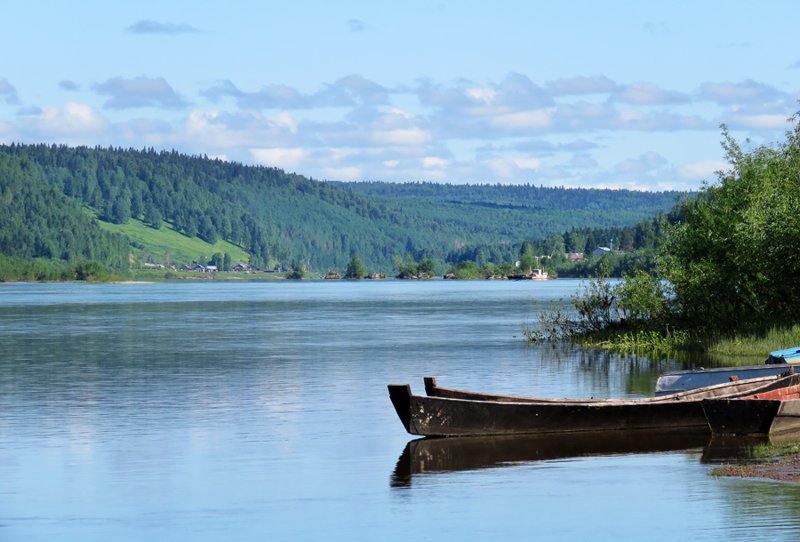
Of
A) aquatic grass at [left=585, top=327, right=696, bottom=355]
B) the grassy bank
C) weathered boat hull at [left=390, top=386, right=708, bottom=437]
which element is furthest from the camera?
aquatic grass at [left=585, top=327, right=696, bottom=355]

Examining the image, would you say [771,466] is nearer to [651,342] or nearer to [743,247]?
[743,247]

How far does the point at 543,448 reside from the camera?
99.9ft

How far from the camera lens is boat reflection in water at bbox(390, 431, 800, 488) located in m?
28.6

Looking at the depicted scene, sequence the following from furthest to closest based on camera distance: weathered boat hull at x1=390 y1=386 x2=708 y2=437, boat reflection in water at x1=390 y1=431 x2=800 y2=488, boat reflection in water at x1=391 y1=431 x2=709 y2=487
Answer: weathered boat hull at x1=390 y1=386 x2=708 y2=437 < boat reflection in water at x1=391 y1=431 x2=709 y2=487 < boat reflection in water at x1=390 y1=431 x2=800 y2=488

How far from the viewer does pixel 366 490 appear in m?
26.2

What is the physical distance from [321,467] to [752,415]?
32.9 feet

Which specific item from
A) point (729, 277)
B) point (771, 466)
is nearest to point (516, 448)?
point (771, 466)

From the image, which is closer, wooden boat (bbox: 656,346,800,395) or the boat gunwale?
the boat gunwale

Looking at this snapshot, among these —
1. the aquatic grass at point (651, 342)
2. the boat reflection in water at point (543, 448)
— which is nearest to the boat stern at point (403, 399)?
the boat reflection in water at point (543, 448)

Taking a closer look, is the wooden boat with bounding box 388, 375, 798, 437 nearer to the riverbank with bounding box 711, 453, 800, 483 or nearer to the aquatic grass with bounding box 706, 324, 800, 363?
the riverbank with bounding box 711, 453, 800, 483

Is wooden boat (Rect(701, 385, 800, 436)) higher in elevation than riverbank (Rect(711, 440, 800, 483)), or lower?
higher

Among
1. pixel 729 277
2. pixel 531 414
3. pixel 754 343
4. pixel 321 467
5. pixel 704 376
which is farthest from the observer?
pixel 729 277

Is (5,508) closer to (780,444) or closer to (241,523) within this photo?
(241,523)

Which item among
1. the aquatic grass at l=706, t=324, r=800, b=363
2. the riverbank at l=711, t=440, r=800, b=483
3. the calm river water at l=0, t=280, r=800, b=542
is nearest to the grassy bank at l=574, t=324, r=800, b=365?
the aquatic grass at l=706, t=324, r=800, b=363
